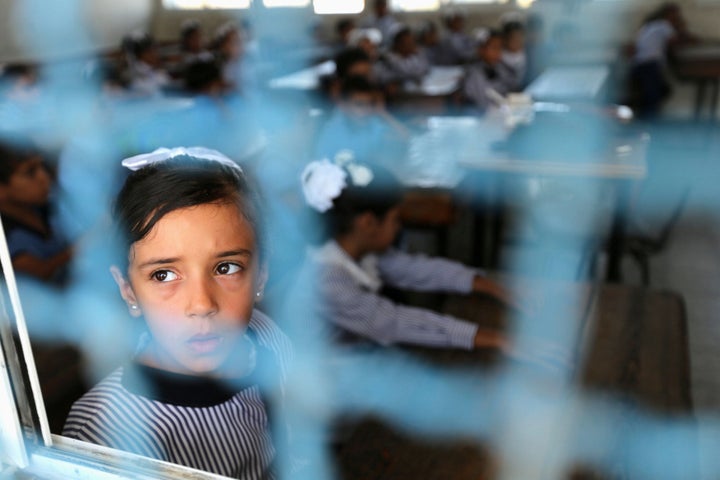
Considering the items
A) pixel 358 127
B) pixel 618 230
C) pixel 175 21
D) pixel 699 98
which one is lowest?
pixel 699 98

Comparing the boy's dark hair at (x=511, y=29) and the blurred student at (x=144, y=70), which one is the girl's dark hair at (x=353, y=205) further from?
the boy's dark hair at (x=511, y=29)

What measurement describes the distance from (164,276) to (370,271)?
101cm

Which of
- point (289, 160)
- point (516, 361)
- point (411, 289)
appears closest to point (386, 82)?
point (289, 160)

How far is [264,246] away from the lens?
0.42m

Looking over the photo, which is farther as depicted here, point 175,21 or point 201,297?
point 175,21

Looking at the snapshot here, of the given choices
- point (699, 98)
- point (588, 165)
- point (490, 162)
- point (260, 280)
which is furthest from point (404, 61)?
point (260, 280)

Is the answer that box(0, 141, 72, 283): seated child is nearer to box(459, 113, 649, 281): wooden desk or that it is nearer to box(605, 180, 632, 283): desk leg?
box(459, 113, 649, 281): wooden desk

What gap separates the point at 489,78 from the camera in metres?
3.46

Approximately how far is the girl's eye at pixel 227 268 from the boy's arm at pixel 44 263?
1.06m

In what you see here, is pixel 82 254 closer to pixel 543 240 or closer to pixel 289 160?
pixel 289 160

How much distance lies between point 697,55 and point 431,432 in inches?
171

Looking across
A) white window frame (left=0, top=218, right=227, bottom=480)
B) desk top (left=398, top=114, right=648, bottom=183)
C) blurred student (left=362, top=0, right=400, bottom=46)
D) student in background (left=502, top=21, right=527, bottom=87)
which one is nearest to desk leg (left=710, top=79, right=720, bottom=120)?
student in background (left=502, top=21, right=527, bottom=87)

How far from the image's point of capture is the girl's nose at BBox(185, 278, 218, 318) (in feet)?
1.22

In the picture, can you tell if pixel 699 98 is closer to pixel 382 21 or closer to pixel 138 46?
pixel 382 21
